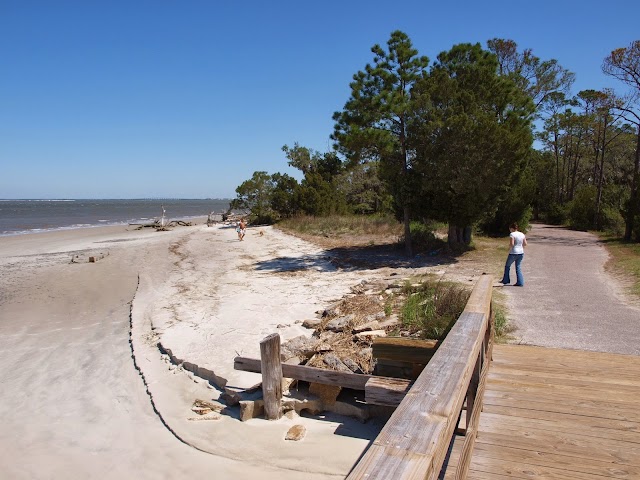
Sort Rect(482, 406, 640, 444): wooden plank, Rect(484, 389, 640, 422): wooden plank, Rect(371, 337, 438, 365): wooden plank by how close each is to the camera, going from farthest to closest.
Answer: Rect(371, 337, 438, 365): wooden plank, Rect(484, 389, 640, 422): wooden plank, Rect(482, 406, 640, 444): wooden plank

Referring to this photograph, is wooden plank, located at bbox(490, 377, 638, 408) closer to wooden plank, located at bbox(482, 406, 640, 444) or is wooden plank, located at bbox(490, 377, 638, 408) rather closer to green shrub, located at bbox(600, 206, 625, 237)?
wooden plank, located at bbox(482, 406, 640, 444)

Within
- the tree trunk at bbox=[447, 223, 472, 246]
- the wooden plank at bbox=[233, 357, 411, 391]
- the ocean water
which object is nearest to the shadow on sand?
the tree trunk at bbox=[447, 223, 472, 246]

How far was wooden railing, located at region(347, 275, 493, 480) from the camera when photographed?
1448 mm

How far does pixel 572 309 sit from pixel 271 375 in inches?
264

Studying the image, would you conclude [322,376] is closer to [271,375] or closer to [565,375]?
[271,375]

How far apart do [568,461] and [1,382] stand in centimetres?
940

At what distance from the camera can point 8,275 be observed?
19.1 m

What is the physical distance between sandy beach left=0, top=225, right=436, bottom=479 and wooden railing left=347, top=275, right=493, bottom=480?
294cm

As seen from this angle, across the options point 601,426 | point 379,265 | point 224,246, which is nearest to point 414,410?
point 601,426

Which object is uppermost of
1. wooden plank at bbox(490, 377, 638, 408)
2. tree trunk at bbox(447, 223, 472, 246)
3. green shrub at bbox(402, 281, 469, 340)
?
tree trunk at bbox(447, 223, 472, 246)

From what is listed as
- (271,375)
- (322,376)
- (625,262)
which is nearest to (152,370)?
(271,375)

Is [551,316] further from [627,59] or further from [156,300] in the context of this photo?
[627,59]

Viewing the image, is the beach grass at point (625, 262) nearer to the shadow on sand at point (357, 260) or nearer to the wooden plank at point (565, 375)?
the shadow on sand at point (357, 260)

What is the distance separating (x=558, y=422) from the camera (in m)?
3.43
